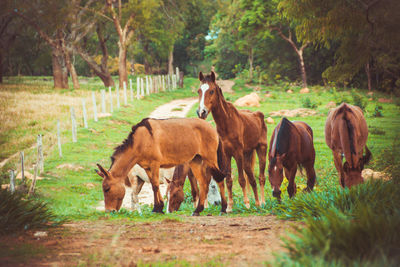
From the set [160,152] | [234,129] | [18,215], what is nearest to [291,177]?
[234,129]

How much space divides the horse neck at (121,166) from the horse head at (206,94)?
5.52 feet

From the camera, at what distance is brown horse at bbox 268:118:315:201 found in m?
8.36

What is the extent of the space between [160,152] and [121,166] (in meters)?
0.82

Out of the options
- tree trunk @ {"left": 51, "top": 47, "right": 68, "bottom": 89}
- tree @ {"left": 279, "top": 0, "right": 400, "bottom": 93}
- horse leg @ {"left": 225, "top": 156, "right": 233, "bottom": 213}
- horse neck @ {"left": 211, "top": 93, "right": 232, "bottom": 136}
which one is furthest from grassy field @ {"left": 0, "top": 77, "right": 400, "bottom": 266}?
tree @ {"left": 279, "top": 0, "right": 400, "bottom": 93}

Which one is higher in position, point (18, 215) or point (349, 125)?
point (349, 125)

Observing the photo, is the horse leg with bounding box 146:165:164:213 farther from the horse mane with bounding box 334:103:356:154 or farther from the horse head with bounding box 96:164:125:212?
the horse mane with bounding box 334:103:356:154

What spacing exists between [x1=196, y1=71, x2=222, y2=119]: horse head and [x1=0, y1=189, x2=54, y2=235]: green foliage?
11.8 ft

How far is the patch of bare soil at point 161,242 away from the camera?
491 cm

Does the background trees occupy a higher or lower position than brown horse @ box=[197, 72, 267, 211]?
higher

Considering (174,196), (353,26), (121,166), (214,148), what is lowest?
(174,196)

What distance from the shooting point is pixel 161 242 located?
570cm

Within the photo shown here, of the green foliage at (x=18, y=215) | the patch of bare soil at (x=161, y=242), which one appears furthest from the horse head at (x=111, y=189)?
the green foliage at (x=18, y=215)

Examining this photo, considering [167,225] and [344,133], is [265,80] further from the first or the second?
[167,225]

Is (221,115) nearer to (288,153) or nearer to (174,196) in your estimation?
(288,153)
